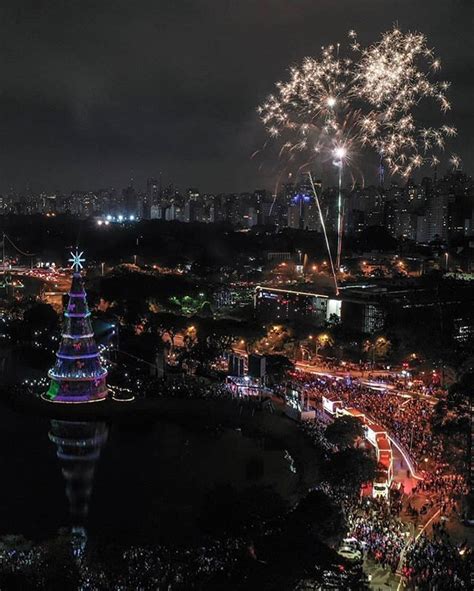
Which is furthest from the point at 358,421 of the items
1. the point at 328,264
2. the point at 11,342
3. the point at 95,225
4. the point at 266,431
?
the point at 95,225

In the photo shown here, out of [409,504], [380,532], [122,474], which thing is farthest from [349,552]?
[122,474]

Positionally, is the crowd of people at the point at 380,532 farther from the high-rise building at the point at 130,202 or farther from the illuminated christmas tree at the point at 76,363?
the high-rise building at the point at 130,202

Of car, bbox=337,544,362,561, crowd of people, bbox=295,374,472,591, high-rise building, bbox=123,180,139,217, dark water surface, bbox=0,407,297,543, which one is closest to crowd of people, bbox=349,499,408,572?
crowd of people, bbox=295,374,472,591

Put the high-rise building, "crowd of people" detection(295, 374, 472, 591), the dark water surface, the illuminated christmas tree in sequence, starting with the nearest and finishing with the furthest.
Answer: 1. "crowd of people" detection(295, 374, 472, 591)
2. the dark water surface
3. the illuminated christmas tree
4. the high-rise building

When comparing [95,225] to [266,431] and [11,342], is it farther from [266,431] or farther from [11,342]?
[266,431]

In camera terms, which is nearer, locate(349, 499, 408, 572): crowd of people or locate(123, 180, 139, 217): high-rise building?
locate(349, 499, 408, 572): crowd of people

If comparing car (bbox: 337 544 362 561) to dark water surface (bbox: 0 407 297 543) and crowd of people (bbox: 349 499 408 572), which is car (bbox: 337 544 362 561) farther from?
dark water surface (bbox: 0 407 297 543)
